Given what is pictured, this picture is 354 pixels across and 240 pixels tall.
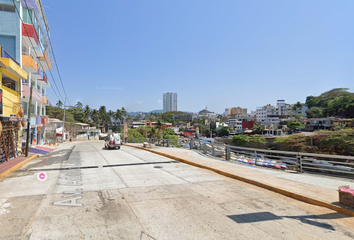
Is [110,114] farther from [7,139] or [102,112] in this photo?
[7,139]

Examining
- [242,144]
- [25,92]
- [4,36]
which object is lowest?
[242,144]

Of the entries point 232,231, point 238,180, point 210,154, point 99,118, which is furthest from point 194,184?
point 99,118

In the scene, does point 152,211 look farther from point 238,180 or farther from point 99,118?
point 99,118

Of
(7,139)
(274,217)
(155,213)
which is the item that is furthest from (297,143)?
(7,139)

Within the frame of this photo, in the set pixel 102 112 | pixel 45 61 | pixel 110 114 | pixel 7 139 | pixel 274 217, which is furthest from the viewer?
pixel 110 114

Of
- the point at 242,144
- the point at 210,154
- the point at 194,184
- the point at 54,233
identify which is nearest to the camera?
the point at 54,233

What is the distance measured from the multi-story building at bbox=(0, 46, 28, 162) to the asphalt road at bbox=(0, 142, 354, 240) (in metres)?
6.91

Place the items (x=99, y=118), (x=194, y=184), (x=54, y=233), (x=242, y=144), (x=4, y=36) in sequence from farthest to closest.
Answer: (x=99, y=118)
(x=242, y=144)
(x=4, y=36)
(x=194, y=184)
(x=54, y=233)

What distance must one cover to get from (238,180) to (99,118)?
348 ft

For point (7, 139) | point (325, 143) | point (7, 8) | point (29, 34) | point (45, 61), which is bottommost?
point (325, 143)

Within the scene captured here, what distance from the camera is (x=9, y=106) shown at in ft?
54.4

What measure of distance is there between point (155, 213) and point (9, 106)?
17259mm

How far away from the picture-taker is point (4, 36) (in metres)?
21.7

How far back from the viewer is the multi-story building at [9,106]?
1395 centimetres
